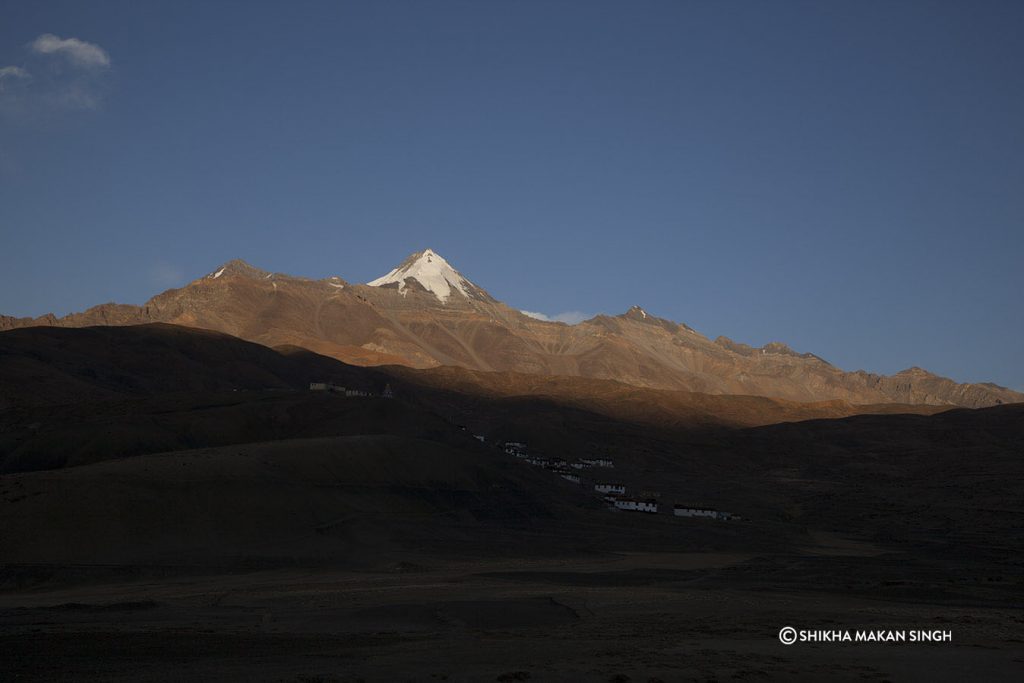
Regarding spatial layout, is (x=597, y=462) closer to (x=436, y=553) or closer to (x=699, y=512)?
(x=699, y=512)

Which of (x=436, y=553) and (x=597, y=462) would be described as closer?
(x=436, y=553)

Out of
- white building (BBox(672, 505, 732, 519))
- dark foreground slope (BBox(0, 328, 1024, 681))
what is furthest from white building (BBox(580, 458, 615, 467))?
white building (BBox(672, 505, 732, 519))

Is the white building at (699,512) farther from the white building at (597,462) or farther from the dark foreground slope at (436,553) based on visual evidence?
the white building at (597,462)

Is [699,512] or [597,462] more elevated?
[597,462]

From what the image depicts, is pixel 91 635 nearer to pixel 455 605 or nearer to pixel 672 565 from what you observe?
pixel 455 605

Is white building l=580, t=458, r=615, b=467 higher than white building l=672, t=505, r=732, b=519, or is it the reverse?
white building l=580, t=458, r=615, b=467

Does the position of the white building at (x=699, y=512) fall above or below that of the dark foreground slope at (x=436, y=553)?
below

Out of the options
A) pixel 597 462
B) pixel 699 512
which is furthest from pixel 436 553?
pixel 597 462

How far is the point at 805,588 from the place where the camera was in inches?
1496

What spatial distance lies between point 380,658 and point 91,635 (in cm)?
806

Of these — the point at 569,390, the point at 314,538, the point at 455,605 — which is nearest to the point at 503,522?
the point at 314,538

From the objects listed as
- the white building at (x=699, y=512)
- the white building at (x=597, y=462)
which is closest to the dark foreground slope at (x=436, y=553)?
the white building at (x=597, y=462)

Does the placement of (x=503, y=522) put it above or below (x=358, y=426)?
below

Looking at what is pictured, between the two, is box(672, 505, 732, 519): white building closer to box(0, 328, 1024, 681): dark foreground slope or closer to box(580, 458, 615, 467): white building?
box(0, 328, 1024, 681): dark foreground slope
